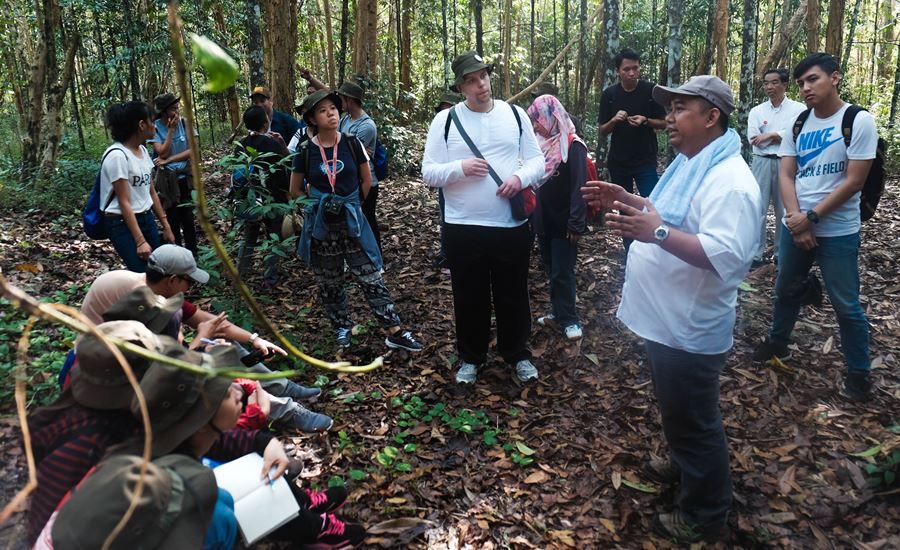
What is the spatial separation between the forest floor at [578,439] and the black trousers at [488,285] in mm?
261

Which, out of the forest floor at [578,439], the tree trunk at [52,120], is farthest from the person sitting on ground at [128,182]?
the tree trunk at [52,120]

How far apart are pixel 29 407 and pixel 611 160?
5.20 meters

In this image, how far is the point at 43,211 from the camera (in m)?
8.42

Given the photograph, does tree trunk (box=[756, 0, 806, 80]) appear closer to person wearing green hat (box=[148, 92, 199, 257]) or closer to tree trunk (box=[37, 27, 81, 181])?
person wearing green hat (box=[148, 92, 199, 257])

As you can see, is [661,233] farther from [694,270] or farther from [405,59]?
[405,59]

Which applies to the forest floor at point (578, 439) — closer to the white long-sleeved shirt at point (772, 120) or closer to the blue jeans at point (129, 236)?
the blue jeans at point (129, 236)

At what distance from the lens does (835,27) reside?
11453mm

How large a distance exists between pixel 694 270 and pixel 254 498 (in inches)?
81.1

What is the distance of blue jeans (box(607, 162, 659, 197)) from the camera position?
568 centimetres

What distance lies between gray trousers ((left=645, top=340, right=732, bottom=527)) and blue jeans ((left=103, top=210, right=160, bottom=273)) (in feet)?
12.8

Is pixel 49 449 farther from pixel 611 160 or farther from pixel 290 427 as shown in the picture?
pixel 611 160

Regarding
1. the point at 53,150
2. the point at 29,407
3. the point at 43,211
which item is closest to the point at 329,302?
the point at 29,407

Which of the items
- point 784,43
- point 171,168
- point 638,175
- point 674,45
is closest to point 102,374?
point 171,168

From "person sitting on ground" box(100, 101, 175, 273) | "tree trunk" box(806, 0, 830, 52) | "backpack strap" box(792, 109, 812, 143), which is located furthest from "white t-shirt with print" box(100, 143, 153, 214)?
"tree trunk" box(806, 0, 830, 52)
